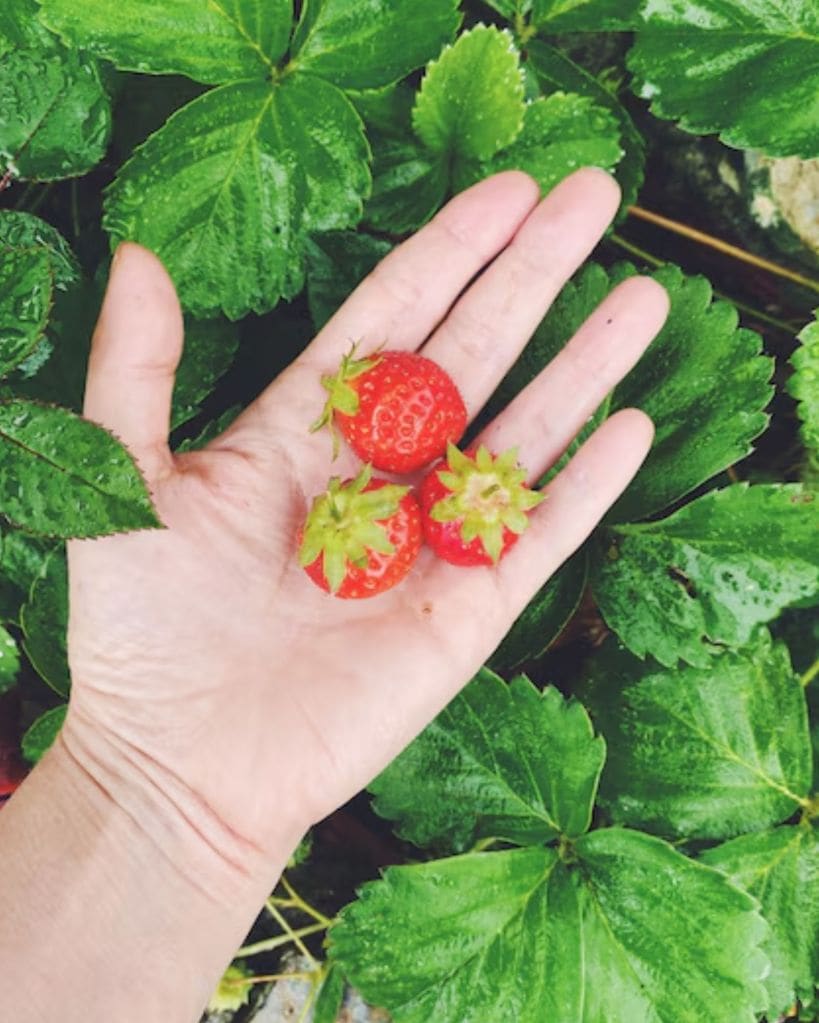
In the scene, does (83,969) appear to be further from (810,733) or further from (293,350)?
(810,733)

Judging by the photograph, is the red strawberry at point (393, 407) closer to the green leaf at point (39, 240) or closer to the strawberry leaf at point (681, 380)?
the strawberry leaf at point (681, 380)

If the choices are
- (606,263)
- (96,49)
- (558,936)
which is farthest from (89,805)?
(606,263)

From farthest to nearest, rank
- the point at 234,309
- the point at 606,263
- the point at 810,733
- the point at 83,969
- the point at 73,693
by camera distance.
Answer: the point at 606,263 < the point at 810,733 < the point at 234,309 < the point at 73,693 < the point at 83,969

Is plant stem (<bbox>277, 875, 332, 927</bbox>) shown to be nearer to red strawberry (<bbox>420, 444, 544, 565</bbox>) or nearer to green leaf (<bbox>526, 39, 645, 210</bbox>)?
red strawberry (<bbox>420, 444, 544, 565</bbox>)

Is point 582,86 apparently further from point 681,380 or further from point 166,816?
point 166,816

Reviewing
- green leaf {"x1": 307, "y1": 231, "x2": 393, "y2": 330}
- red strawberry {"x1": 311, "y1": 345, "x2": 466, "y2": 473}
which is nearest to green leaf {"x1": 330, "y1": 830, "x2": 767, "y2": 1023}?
red strawberry {"x1": 311, "y1": 345, "x2": 466, "y2": 473}

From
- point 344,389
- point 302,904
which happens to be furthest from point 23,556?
point 302,904

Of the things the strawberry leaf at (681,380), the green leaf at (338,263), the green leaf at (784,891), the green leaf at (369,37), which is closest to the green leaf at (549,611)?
the strawberry leaf at (681,380)
